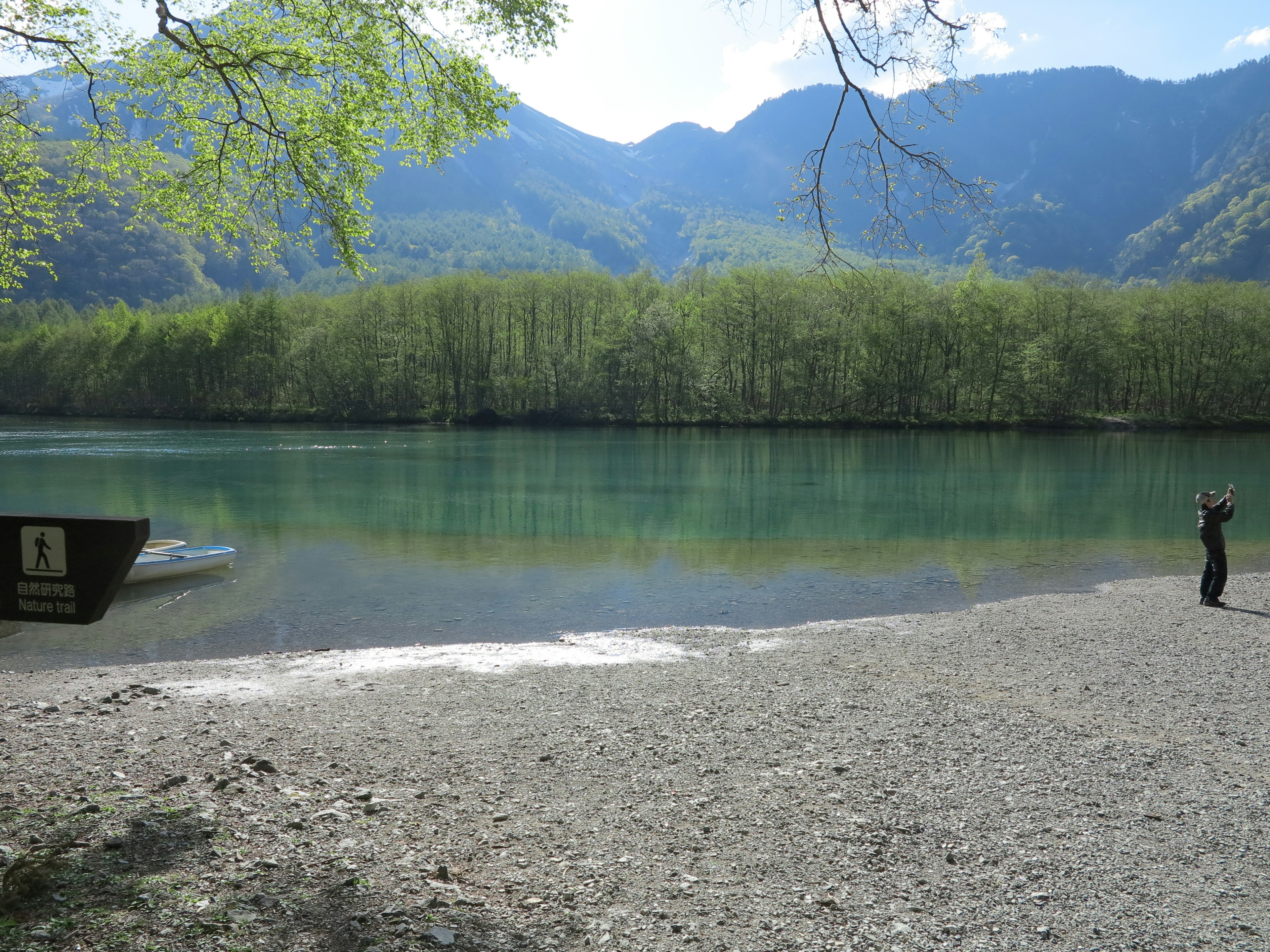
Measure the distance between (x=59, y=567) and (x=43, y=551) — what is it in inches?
4.1

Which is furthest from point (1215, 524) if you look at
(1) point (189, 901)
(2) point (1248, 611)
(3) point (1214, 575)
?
(1) point (189, 901)

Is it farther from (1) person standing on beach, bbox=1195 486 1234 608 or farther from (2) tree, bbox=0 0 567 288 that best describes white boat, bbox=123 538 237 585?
(1) person standing on beach, bbox=1195 486 1234 608

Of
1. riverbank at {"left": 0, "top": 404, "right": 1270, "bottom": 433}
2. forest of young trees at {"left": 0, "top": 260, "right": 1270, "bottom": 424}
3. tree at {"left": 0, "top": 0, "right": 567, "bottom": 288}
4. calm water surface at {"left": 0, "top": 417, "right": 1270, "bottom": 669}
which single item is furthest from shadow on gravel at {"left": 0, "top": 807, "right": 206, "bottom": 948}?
riverbank at {"left": 0, "top": 404, "right": 1270, "bottom": 433}

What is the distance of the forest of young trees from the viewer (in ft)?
265

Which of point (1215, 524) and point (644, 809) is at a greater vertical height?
point (1215, 524)

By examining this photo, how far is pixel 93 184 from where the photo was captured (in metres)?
11.5

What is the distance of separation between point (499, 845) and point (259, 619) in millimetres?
12155

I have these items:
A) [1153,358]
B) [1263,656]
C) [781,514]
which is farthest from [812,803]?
[1153,358]

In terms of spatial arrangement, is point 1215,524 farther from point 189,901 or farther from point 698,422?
point 698,422

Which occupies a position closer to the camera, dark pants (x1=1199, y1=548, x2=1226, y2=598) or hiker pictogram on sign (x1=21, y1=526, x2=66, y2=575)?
hiker pictogram on sign (x1=21, y1=526, x2=66, y2=575)

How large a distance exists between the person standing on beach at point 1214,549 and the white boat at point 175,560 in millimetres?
21840

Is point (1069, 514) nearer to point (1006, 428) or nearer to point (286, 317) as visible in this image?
point (1006, 428)

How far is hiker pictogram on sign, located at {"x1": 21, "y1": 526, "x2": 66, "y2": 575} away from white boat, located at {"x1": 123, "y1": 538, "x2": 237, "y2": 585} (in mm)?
15919

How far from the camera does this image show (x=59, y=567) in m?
3.81
